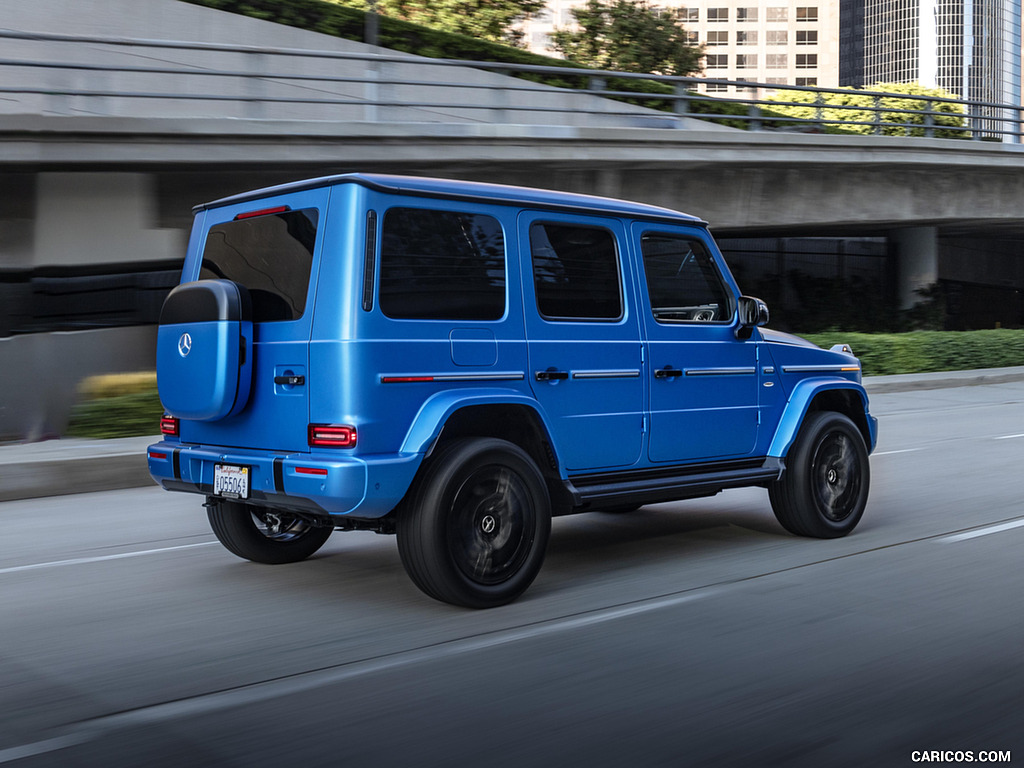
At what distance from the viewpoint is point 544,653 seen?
4738mm

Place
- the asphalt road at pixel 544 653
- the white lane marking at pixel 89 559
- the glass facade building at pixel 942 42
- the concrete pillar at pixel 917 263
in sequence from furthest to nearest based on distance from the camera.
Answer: the glass facade building at pixel 942 42, the concrete pillar at pixel 917 263, the white lane marking at pixel 89 559, the asphalt road at pixel 544 653

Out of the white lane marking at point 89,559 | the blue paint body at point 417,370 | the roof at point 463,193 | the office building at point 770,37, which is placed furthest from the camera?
the office building at point 770,37

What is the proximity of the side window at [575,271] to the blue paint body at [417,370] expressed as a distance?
41mm

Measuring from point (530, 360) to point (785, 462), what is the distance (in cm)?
226

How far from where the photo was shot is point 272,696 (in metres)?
4.20

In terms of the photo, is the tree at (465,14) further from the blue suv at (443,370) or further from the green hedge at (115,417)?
the blue suv at (443,370)

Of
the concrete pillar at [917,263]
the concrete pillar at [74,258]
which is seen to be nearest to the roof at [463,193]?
the concrete pillar at [74,258]

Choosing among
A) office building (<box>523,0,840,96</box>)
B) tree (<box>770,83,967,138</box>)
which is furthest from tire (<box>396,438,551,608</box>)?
office building (<box>523,0,840,96</box>)

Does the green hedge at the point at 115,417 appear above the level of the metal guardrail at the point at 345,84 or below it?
Answer: below

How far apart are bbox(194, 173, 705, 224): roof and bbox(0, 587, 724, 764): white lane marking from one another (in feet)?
7.02

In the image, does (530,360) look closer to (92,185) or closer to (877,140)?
(92,185)

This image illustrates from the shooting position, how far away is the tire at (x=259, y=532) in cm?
649

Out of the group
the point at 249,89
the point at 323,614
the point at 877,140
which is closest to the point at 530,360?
the point at 323,614

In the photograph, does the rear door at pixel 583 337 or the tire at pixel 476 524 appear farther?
the rear door at pixel 583 337
